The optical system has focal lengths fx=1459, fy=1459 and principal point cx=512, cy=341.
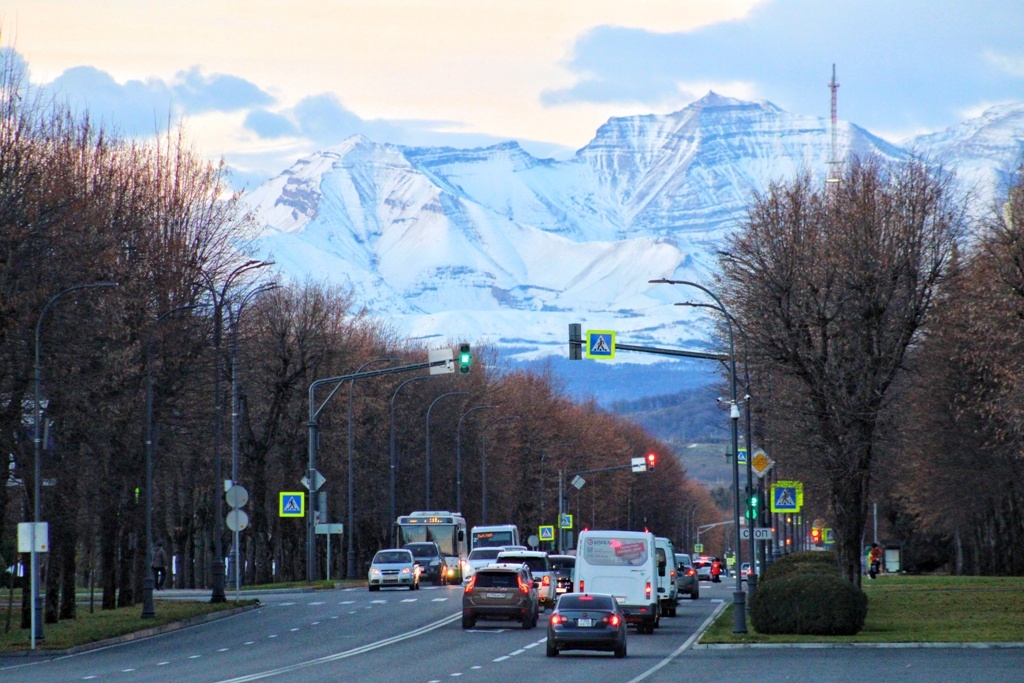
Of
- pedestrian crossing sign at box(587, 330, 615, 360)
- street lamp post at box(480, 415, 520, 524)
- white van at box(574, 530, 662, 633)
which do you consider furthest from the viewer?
street lamp post at box(480, 415, 520, 524)

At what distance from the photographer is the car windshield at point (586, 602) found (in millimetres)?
29953

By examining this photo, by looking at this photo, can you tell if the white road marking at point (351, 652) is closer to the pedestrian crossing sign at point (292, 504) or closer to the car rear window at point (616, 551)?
the car rear window at point (616, 551)

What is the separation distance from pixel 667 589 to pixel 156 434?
16.0 meters

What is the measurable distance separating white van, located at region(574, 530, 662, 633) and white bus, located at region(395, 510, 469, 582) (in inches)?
1305

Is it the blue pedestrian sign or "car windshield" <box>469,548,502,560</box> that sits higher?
the blue pedestrian sign

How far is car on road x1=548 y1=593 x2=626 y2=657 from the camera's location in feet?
97.3

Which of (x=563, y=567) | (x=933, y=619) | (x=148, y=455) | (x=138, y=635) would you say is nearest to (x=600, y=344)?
(x=933, y=619)

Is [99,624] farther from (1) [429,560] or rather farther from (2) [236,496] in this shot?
(1) [429,560]

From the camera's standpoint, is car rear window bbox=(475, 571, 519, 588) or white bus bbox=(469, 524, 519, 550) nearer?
car rear window bbox=(475, 571, 519, 588)

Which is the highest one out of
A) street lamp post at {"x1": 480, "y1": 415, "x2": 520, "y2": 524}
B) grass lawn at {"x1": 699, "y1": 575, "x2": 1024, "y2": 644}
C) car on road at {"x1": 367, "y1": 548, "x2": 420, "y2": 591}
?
street lamp post at {"x1": 480, "y1": 415, "x2": 520, "y2": 524}

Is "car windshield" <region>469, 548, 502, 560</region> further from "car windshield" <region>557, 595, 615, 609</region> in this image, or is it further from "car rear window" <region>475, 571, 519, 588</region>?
"car windshield" <region>557, 595, 615, 609</region>

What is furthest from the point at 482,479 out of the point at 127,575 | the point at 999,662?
the point at 999,662

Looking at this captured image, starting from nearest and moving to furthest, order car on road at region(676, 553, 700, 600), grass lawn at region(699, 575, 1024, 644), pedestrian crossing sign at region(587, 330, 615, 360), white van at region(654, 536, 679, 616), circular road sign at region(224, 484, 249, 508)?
1. grass lawn at region(699, 575, 1024, 644)
2. pedestrian crossing sign at region(587, 330, 615, 360)
3. white van at region(654, 536, 679, 616)
4. circular road sign at region(224, 484, 249, 508)
5. car on road at region(676, 553, 700, 600)

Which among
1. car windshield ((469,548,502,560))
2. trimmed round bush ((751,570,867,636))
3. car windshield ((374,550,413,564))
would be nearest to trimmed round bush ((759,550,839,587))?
trimmed round bush ((751,570,867,636))
